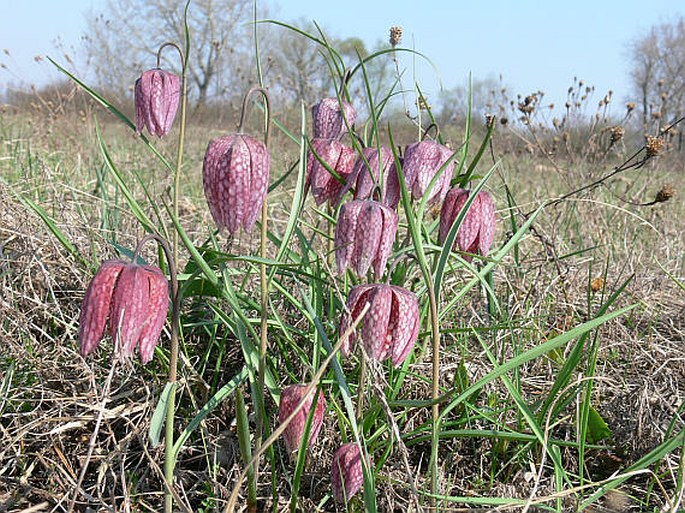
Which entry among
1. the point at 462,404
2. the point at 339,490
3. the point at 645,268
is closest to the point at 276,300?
the point at 462,404

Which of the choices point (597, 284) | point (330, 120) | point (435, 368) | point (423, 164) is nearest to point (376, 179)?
point (423, 164)

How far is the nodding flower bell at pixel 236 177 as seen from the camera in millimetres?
1032

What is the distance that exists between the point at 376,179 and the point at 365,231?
18 centimetres

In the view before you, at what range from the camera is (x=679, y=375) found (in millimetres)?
1702

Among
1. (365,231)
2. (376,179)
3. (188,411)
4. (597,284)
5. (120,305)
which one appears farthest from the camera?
(597,284)

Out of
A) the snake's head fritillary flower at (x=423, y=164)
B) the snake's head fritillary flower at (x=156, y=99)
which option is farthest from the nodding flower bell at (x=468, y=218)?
the snake's head fritillary flower at (x=156, y=99)

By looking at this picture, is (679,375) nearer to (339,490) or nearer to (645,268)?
(645,268)

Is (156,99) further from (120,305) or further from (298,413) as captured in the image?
(298,413)

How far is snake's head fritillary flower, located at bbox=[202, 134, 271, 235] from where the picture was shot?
1033mm

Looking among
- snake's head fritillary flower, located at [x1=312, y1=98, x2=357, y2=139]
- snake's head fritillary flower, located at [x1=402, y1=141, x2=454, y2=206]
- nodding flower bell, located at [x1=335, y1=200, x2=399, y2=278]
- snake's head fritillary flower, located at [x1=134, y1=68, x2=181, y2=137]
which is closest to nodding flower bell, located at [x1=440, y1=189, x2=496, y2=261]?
snake's head fritillary flower, located at [x1=402, y1=141, x2=454, y2=206]

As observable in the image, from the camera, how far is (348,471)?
110cm

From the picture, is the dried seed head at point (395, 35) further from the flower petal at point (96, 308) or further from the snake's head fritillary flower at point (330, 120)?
the flower petal at point (96, 308)

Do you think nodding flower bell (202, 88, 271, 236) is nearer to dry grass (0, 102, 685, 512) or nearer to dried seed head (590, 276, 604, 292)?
dry grass (0, 102, 685, 512)

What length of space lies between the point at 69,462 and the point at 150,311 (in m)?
0.55
